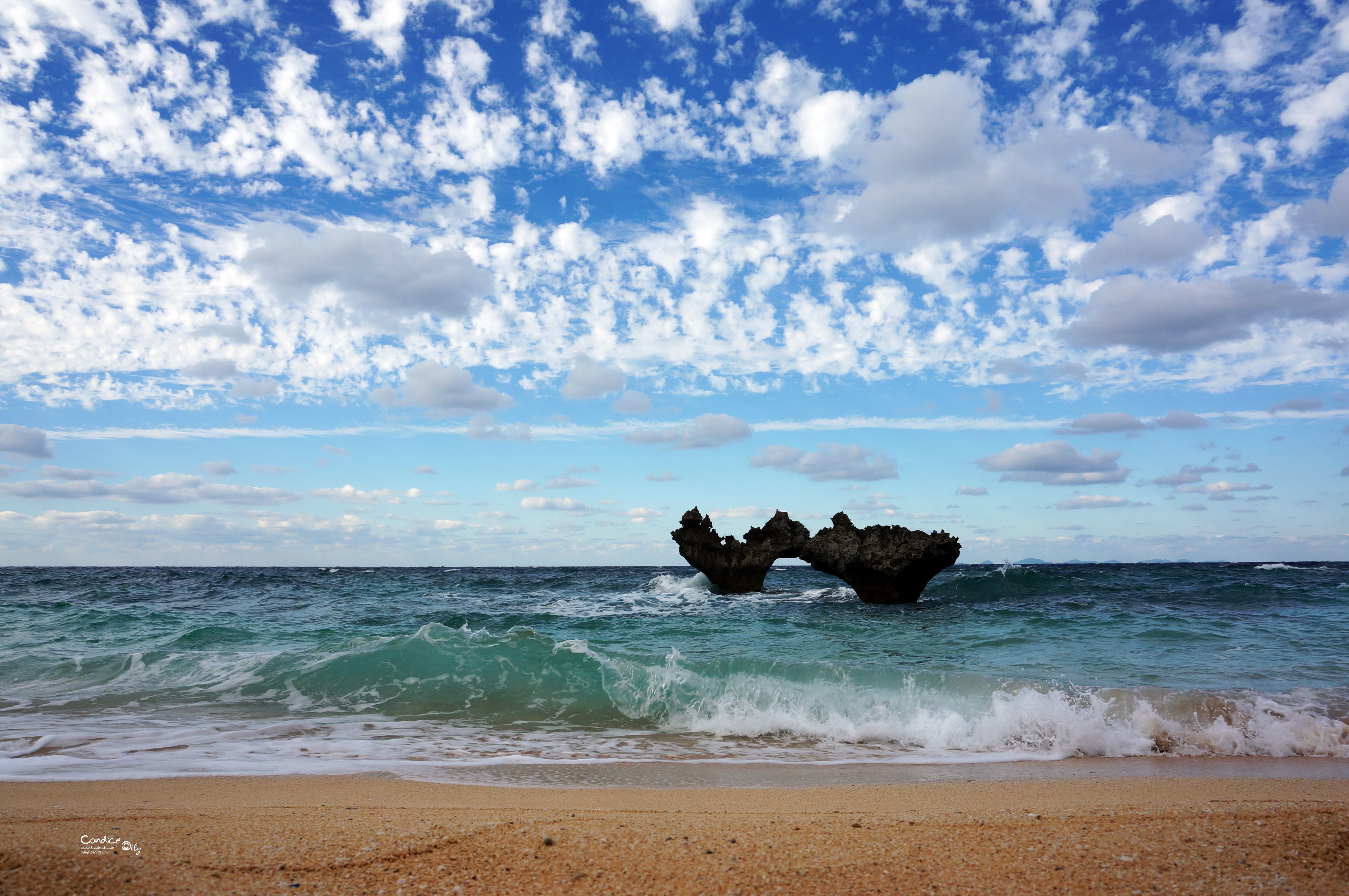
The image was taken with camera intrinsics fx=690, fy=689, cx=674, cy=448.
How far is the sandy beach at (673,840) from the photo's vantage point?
3.27 meters

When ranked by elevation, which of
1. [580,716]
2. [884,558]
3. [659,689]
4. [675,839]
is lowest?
[580,716]

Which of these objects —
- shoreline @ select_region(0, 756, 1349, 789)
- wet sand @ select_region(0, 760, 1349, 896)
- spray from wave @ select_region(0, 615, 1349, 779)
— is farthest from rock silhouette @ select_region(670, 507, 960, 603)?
wet sand @ select_region(0, 760, 1349, 896)

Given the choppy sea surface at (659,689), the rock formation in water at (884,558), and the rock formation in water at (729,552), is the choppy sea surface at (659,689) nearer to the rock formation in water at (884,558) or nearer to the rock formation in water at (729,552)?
the rock formation in water at (884,558)

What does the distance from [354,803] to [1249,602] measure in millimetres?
23612

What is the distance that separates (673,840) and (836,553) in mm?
16786

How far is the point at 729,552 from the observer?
2420 centimetres

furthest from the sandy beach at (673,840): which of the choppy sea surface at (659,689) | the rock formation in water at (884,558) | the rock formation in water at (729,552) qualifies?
the rock formation in water at (729,552)

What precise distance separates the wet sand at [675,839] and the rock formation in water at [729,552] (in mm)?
18146

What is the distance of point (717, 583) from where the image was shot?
82.0ft

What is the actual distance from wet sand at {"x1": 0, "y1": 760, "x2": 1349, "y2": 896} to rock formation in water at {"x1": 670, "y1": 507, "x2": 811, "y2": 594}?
1815 centimetres

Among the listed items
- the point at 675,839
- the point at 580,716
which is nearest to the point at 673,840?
the point at 675,839

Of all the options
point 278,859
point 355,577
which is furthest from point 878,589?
point 355,577

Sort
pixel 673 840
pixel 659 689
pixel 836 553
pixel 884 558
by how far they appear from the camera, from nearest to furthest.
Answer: pixel 673 840 < pixel 659 689 < pixel 884 558 < pixel 836 553

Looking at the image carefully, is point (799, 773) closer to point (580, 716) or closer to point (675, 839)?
point (675, 839)
